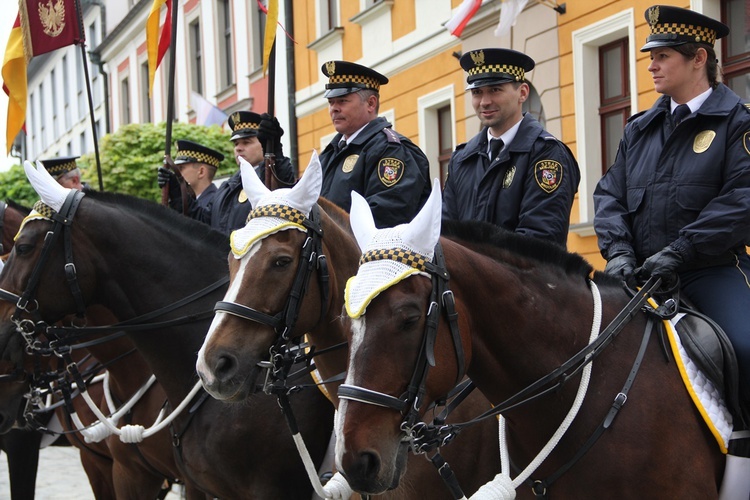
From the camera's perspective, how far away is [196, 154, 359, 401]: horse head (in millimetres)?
3809

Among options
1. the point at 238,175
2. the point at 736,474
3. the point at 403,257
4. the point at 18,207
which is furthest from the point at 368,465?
the point at 18,207

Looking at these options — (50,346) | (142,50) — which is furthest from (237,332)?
(142,50)

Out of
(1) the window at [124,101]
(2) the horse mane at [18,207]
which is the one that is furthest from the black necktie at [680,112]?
(1) the window at [124,101]

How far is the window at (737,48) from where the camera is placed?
392 inches

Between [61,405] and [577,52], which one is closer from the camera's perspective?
[61,405]

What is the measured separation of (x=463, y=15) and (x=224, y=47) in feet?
40.6

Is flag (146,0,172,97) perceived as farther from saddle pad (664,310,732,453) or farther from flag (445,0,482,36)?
saddle pad (664,310,732,453)

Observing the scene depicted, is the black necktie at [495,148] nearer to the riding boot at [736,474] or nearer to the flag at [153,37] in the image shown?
the riding boot at [736,474]

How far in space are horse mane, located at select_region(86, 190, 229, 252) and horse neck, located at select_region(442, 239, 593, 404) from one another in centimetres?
219

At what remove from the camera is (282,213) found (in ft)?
13.2

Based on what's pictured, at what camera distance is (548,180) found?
4.54 metres

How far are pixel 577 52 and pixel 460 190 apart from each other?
7.57m

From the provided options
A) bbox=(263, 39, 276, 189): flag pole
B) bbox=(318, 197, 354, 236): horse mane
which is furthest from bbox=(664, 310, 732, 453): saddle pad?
bbox=(263, 39, 276, 189): flag pole

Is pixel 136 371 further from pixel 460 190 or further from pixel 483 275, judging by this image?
pixel 483 275
